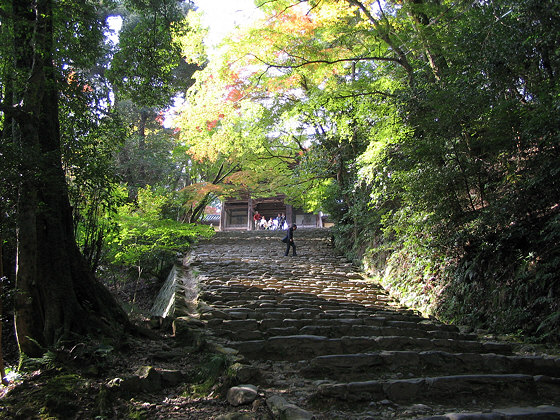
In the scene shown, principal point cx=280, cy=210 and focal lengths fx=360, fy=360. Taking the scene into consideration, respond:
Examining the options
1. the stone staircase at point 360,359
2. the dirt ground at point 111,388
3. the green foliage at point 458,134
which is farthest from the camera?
the green foliage at point 458,134

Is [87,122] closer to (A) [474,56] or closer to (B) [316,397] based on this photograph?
(B) [316,397]

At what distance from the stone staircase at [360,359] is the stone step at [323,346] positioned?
0.01 m

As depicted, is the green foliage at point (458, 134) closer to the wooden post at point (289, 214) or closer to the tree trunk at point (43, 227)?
the tree trunk at point (43, 227)

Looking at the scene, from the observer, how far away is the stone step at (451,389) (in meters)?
3.62

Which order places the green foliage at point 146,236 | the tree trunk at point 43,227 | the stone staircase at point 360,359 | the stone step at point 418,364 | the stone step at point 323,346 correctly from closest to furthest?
1. the stone staircase at point 360,359
2. the tree trunk at point 43,227
3. the stone step at point 418,364
4. the stone step at point 323,346
5. the green foliage at point 146,236

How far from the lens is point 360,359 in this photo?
4.45 meters

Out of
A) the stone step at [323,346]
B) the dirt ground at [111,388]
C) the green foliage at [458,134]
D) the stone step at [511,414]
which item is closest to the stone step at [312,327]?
the stone step at [323,346]

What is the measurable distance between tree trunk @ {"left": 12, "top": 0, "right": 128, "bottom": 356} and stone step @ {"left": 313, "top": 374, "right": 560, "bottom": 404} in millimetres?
3302

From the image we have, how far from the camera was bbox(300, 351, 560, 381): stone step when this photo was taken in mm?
4301

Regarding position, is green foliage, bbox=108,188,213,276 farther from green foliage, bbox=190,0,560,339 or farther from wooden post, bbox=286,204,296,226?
wooden post, bbox=286,204,296,226

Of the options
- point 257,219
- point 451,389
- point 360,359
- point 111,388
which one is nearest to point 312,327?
point 360,359

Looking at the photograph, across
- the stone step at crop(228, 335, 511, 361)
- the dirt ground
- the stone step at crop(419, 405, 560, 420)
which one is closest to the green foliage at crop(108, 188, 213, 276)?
the dirt ground

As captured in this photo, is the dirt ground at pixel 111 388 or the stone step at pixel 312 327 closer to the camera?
the dirt ground at pixel 111 388

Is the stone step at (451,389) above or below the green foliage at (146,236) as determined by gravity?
below
